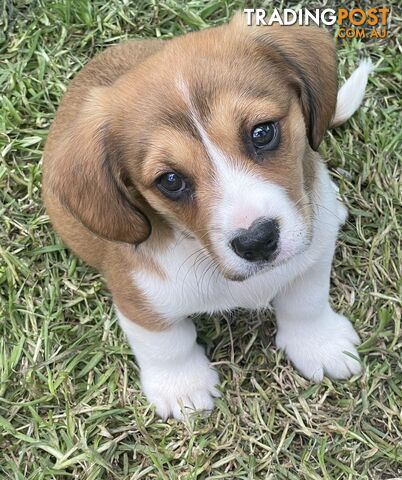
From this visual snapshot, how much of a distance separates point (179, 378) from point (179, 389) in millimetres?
75

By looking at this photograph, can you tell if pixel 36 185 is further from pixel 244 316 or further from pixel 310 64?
pixel 310 64

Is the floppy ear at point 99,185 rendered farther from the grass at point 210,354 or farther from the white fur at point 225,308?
the grass at point 210,354

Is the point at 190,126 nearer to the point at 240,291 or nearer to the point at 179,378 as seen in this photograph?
the point at 240,291

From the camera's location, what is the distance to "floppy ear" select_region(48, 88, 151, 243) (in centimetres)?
406

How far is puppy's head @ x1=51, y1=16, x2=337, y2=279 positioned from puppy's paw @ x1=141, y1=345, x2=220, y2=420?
1427 millimetres

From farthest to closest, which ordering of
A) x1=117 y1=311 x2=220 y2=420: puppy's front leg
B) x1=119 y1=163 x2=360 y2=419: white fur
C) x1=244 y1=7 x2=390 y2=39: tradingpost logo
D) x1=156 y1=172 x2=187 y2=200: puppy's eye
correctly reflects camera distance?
x1=244 y1=7 x2=390 y2=39: tradingpost logo, x1=117 y1=311 x2=220 y2=420: puppy's front leg, x1=119 y1=163 x2=360 y2=419: white fur, x1=156 y1=172 x2=187 y2=200: puppy's eye

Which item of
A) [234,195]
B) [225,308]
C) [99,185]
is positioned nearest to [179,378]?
[225,308]

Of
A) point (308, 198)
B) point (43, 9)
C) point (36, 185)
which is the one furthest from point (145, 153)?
point (43, 9)

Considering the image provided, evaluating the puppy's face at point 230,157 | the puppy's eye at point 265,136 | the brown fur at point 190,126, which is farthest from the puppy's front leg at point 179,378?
the puppy's eye at point 265,136

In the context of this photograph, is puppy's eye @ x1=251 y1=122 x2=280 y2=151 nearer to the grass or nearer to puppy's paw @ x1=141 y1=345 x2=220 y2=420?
puppy's paw @ x1=141 y1=345 x2=220 y2=420

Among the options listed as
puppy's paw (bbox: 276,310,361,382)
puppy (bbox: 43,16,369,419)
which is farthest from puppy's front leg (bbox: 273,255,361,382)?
puppy (bbox: 43,16,369,419)

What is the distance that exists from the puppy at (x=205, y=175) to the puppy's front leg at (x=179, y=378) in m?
0.11

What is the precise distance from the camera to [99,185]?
4055mm

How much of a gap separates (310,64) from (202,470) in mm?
2705
